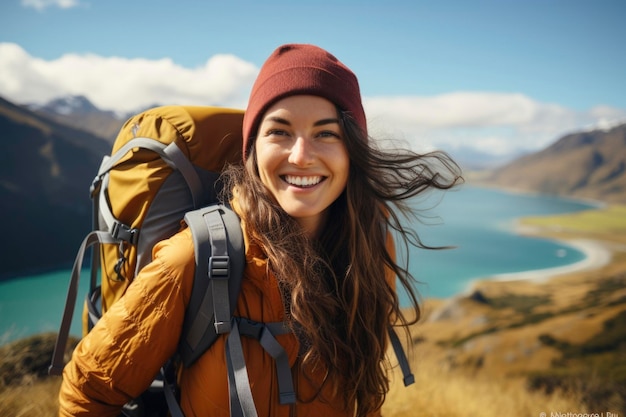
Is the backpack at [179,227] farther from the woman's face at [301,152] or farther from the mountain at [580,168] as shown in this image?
the mountain at [580,168]

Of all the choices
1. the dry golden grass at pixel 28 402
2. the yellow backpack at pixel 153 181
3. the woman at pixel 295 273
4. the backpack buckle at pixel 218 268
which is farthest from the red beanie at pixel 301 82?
the dry golden grass at pixel 28 402

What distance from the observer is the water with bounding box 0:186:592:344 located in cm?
2888

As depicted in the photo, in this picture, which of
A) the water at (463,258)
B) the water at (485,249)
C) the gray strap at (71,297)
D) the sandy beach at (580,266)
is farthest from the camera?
the water at (485,249)

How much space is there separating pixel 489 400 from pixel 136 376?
14.6 feet

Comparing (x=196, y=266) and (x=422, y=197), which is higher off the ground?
(x=422, y=197)

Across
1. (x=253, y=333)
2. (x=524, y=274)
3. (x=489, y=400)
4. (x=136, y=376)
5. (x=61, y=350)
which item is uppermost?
(x=253, y=333)

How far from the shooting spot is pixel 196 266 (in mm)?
1494

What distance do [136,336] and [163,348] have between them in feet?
0.34

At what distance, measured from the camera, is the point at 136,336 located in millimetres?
1477

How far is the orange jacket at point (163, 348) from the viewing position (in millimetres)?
1476

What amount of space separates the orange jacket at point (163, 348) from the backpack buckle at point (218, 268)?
78mm

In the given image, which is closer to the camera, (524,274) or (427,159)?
(427,159)

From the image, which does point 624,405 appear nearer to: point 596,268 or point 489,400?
point 489,400

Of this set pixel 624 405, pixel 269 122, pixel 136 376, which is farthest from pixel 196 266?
pixel 624 405
